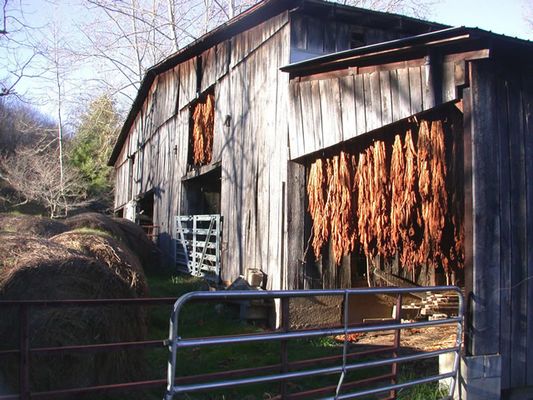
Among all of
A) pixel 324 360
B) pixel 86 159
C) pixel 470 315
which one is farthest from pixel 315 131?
pixel 86 159

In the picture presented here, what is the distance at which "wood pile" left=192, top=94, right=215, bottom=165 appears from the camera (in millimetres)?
14289

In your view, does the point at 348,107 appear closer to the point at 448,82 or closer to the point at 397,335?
the point at 448,82

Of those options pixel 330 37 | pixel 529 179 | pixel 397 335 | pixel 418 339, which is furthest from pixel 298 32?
pixel 397 335

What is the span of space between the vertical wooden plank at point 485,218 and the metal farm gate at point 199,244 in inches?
281

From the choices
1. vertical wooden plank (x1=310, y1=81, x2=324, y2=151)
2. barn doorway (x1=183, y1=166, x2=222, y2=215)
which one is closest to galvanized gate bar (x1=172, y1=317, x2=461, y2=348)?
vertical wooden plank (x1=310, y1=81, x2=324, y2=151)

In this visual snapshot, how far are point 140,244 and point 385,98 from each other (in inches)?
424

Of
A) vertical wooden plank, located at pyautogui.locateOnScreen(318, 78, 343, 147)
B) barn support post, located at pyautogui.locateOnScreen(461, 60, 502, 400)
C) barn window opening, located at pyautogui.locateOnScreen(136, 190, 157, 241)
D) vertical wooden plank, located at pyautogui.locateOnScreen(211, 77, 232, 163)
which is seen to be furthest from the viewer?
barn window opening, located at pyautogui.locateOnScreen(136, 190, 157, 241)

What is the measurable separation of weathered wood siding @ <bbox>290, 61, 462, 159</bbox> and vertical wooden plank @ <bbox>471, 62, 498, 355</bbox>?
12.7 inches

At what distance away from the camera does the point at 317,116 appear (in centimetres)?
842

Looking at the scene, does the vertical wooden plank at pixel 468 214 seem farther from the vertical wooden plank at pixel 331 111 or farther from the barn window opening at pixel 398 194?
the vertical wooden plank at pixel 331 111

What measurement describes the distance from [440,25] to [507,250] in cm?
585

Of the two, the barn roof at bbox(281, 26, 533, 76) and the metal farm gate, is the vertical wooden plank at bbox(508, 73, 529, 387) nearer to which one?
the barn roof at bbox(281, 26, 533, 76)

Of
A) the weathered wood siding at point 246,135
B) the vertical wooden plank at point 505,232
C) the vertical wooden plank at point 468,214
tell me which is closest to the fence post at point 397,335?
the vertical wooden plank at point 468,214

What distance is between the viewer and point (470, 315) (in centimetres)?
607
